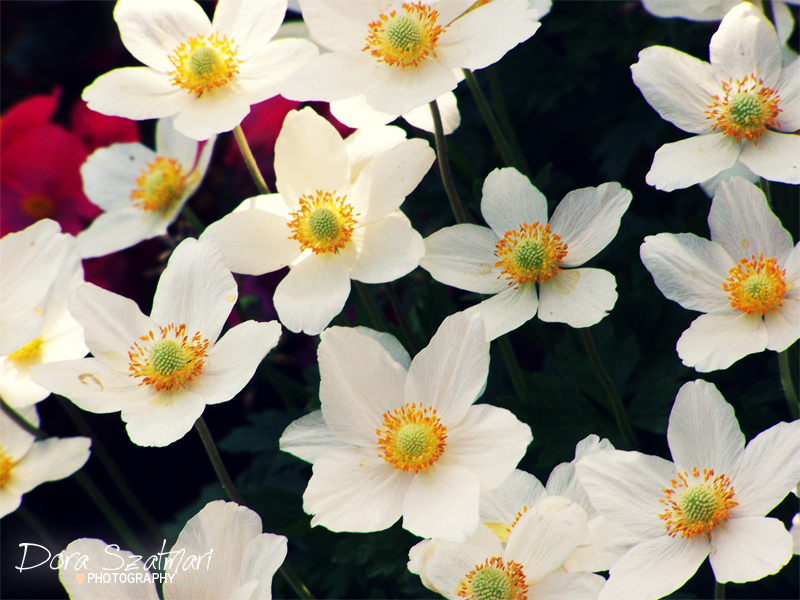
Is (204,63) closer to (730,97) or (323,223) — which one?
(323,223)

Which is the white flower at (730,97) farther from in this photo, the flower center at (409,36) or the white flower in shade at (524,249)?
the flower center at (409,36)

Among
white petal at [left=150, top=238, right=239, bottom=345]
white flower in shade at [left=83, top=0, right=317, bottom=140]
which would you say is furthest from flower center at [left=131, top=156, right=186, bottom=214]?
white petal at [left=150, top=238, right=239, bottom=345]

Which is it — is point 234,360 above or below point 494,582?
above

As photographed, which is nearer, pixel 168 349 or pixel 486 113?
pixel 168 349

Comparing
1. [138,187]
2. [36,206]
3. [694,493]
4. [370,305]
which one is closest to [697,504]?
[694,493]

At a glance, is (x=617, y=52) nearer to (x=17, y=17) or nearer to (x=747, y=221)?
(x=747, y=221)

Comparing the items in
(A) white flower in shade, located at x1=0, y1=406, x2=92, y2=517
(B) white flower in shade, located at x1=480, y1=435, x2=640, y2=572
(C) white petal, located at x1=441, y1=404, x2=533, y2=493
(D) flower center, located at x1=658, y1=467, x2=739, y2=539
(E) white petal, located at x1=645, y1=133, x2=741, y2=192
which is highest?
(E) white petal, located at x1=645, y1=133, x2=741, y2=192

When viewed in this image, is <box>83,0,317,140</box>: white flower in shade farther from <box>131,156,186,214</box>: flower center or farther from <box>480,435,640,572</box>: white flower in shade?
<box>480,435,640,572</box>: white flower in shade
